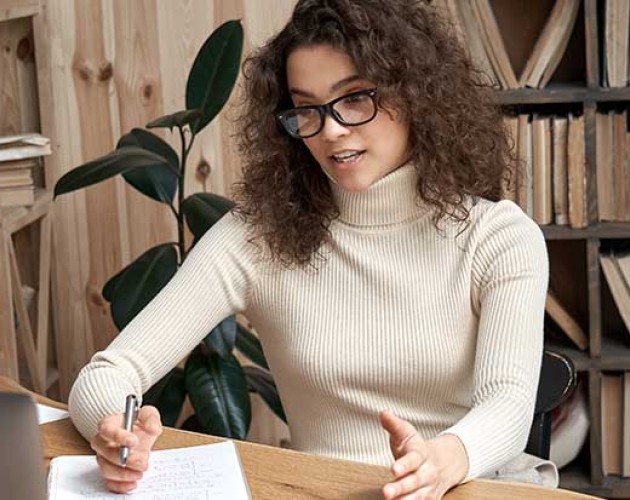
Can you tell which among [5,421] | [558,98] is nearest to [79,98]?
[558,98]

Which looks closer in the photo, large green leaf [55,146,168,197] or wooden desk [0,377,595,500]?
wooden desk [0,377,595,500]

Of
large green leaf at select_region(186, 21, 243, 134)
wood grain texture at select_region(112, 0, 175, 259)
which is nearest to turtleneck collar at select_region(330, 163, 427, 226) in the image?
large green leaf at select_region(186, 21, 243, 134)

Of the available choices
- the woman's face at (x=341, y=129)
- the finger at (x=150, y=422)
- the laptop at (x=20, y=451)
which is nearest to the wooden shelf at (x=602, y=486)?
the woman's face at (x=341, y=129)

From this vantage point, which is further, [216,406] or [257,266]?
[216,406]

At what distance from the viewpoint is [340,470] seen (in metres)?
1.57

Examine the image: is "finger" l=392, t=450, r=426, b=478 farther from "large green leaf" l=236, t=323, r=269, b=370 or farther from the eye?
"large green leaf" l=236, t=323, r=269, b=370

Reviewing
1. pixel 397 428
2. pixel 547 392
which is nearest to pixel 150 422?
pixel 397 428

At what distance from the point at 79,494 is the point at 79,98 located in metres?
1.84

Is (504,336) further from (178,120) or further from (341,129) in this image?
(178,120)

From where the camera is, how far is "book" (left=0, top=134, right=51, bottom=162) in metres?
2.95

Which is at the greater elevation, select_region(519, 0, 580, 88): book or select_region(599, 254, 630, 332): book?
select_region(519, 0, 580, 88): book

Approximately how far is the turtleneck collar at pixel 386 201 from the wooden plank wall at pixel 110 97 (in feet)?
4.13

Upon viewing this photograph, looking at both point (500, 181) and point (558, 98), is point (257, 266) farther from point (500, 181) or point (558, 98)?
point (558, 98)

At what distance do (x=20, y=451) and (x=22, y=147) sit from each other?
2.16 meters
